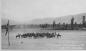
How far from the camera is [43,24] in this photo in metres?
1.78

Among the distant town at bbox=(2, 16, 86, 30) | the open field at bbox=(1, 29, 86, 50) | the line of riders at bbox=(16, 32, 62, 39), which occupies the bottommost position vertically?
the open field at bbox=(1, 29, 86, 50)

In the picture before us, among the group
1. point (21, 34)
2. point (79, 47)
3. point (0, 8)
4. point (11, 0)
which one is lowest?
point (79, 47)

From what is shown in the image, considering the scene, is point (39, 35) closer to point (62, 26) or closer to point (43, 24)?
point (43, 24)

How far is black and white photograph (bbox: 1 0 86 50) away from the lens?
68.8 inches

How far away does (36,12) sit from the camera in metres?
1.78

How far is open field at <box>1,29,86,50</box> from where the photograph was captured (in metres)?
1.75

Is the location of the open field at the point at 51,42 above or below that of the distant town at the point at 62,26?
below

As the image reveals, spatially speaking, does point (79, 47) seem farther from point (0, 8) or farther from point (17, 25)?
point (0, 8)

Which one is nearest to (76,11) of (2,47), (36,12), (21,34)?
(36,12)

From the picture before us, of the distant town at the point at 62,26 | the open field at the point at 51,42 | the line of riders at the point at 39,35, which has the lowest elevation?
the open field at the point at 51,42

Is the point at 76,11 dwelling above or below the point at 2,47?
above

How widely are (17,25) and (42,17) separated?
384 millimetres

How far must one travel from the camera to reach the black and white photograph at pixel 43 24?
1.75 metres

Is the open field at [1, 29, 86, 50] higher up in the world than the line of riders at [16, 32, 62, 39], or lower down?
lower down
